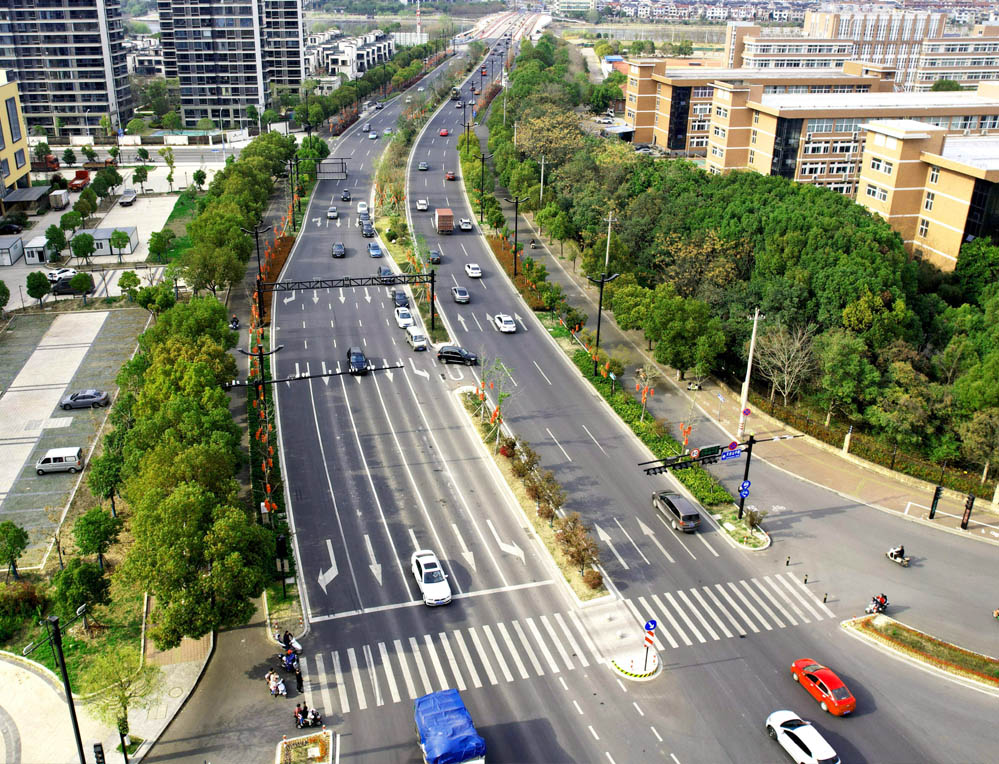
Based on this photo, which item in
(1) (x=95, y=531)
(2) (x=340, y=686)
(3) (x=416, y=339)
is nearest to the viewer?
(2) (x=340, y=686)

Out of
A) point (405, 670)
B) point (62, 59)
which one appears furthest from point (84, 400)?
point (62, 59)

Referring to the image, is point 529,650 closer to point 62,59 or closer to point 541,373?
Answer: point 541,373

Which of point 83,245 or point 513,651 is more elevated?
point 83,245

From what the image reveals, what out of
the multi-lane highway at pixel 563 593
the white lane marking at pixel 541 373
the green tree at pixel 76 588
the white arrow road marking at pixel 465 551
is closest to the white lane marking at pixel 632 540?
the multi-lane highway at pixel 563 593

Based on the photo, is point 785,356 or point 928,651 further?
point 785,356

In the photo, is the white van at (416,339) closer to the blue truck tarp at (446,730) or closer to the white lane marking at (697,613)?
the white lane marking at (697,613)

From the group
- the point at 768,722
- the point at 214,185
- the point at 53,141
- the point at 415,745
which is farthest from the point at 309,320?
the point at 53,141

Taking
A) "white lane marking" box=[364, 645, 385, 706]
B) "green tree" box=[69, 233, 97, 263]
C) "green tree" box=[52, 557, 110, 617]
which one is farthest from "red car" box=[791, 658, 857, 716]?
"green tree" box=[69, 233, 97, 263]
